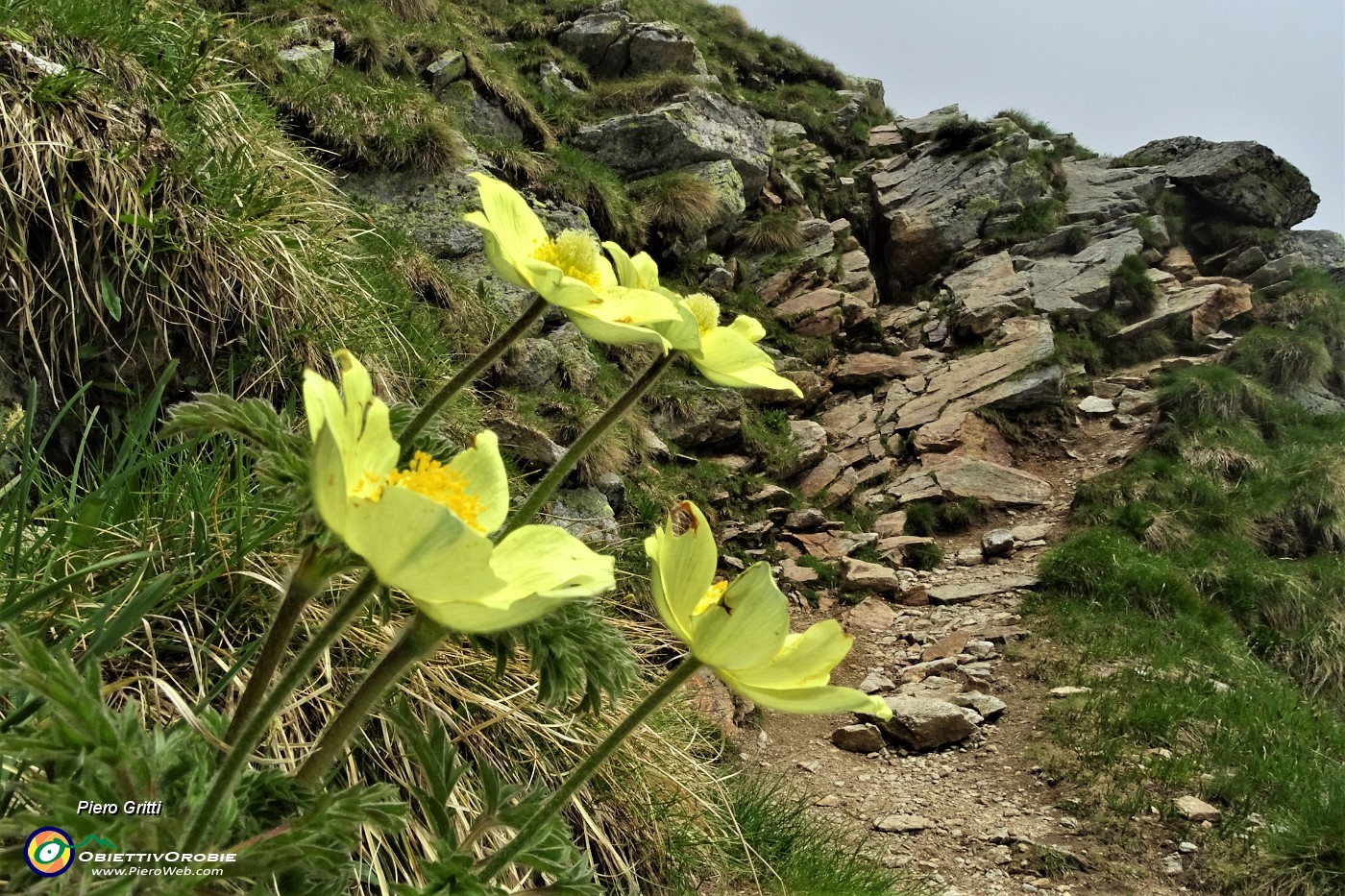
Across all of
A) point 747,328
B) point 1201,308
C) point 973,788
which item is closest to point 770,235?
point 1201,308

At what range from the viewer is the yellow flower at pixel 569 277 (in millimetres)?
799

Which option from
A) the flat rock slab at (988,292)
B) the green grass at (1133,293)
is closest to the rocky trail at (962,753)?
the flat rock slab at (988,292)

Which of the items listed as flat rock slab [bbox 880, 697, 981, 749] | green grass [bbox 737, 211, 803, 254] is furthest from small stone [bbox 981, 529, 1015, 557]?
green grass [bbox 737, 211, 803, 254]

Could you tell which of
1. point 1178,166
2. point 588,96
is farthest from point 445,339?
point 1178,166

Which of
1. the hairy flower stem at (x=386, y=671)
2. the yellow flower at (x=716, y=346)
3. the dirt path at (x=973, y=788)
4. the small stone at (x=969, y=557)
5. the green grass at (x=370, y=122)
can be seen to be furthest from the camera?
the small stone at (x=969, y=557)

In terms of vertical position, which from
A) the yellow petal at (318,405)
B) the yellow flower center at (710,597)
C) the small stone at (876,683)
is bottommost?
the small stone at (876,683)

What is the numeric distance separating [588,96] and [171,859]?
468 inches

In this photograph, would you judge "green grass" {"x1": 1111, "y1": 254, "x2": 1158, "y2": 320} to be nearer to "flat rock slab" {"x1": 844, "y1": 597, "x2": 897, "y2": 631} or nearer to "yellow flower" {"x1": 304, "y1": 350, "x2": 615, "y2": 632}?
"flat rock slab" {"x1": 844, "y1": 597, "x2": 897, "y2": 631}

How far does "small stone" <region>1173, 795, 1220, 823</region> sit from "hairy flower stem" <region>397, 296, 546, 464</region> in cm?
444

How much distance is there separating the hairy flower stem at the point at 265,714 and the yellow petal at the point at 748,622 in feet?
1.11

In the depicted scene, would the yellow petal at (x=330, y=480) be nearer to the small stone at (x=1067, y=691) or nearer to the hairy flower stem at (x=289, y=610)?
the hairy flower stem at (x=289, y=610)

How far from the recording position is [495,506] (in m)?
0.77

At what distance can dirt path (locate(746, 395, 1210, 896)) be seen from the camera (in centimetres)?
370

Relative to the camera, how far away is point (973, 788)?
4.48 metres
